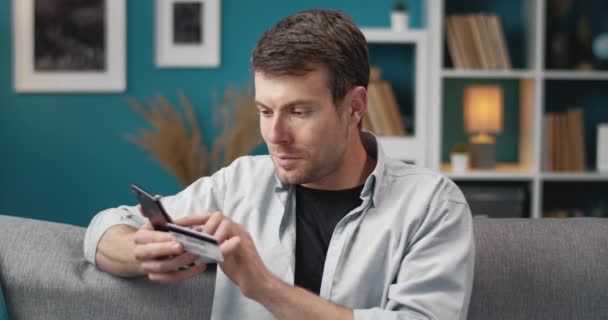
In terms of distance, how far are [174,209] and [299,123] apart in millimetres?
342

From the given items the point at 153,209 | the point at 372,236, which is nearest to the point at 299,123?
the point at 372,236

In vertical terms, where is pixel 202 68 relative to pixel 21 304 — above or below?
above

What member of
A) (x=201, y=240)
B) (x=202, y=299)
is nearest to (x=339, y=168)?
(x=202, y=299)

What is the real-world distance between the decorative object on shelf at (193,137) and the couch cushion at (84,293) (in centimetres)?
214

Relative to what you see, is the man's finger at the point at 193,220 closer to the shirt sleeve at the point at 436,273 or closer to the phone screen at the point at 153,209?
the phone screen at the point at 153,209

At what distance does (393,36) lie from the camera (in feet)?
11.5

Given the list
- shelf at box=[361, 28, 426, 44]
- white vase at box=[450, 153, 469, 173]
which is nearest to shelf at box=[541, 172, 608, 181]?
white vase at box=[450, 153, 469, 173]

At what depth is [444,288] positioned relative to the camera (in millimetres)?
1322

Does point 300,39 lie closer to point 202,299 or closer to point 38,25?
point 202,299

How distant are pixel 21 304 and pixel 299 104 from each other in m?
0.70

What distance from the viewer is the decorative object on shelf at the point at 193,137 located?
144 inches

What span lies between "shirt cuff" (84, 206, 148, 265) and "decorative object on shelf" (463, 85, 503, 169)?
2305 mm

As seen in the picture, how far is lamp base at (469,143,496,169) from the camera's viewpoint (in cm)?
354

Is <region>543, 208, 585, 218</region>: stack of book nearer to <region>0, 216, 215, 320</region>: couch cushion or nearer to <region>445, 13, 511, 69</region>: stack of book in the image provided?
<region>445, 13, 511, 69</region>: stack of book
